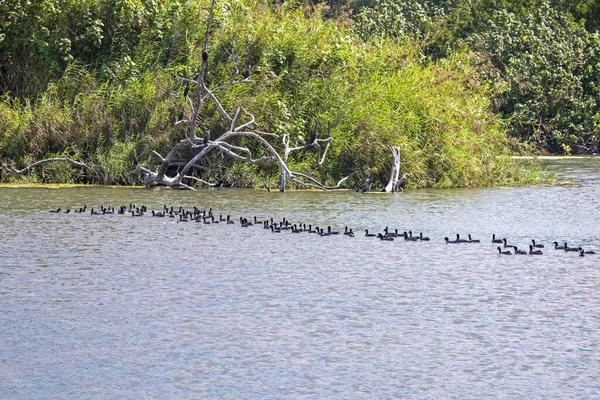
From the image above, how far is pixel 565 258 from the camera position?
1705cm

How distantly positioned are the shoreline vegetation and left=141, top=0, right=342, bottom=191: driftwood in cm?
29

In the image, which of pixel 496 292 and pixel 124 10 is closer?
pixel 496 292

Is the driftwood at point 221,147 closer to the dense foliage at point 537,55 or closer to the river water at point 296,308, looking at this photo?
the river water at point 296,308

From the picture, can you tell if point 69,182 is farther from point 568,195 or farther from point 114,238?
point 568,195

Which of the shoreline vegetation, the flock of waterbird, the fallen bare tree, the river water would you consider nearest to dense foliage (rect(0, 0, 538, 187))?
the shoreline vegetation

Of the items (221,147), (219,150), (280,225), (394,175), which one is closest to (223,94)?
(219,150)

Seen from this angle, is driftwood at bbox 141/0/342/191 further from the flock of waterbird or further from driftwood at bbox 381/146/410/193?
the flock of waterbird

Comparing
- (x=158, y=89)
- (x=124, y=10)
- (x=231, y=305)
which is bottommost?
(x=231, y=305)

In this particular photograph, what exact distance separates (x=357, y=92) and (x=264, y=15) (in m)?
3.85

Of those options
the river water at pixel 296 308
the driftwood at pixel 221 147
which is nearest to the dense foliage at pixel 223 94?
the driftwood at pixel 221 147

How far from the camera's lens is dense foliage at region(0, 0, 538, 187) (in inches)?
1065

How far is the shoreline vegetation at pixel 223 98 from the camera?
88.6ft

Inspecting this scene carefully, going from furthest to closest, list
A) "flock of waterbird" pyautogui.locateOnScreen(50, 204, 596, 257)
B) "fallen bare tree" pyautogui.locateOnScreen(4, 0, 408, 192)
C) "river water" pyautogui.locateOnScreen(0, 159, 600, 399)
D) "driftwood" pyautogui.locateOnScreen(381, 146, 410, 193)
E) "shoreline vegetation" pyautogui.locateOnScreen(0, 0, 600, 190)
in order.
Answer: "shoreline vegetation" pyautogui.locateOnScreen(0, 0, 600, 190)
"driftwood" pyautogui.locateOnScreen(381, 146, 410, 193)
"fallen bare tree" pyautogui.locateOnScreen(4, 0, 408, 192)
"flock of waterbird" pyautogui.locateOnScreen(50, 204, 596, 257)
"river water" pyautogui.locateOnScreen(0, 159, 600, 399)

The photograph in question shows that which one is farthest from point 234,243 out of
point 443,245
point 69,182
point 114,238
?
point 69,182
